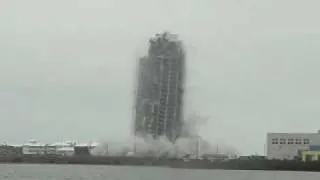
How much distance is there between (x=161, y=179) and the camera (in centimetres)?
11762

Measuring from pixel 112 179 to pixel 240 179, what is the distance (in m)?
27.0

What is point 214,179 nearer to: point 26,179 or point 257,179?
point 257,179

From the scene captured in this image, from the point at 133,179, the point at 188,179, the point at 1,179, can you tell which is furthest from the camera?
the point at 188,179

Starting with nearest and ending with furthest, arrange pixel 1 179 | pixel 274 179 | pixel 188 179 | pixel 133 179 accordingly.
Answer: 1. pixel 1 179
2. pixel 133 179
3. pixel 188 179
4. pixel 274 179

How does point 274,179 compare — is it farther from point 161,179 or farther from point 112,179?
point 112,179

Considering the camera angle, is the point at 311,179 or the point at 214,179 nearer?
the point at 214,179

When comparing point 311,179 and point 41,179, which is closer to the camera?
point 41,179

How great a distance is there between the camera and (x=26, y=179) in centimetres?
10744

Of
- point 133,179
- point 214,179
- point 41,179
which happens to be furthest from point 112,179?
point 214,179

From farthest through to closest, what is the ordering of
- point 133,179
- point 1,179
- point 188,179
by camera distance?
point 188,179 → point 133,179 → point 1,179

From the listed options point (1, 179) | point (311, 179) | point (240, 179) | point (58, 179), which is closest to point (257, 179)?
point (240, 179)

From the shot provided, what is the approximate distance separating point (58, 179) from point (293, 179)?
148 ft

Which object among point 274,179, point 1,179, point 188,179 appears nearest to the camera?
point 1,179

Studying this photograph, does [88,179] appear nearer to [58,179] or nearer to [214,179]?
[58,179]
